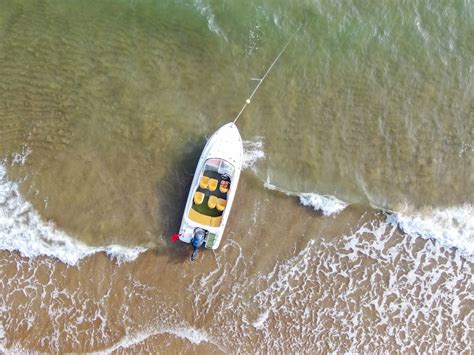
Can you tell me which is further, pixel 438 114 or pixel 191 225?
pixel 438 114

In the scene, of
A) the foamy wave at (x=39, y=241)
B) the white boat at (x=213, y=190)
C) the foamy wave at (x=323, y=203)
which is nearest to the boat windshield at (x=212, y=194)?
the white boat at (x=213, y=190)

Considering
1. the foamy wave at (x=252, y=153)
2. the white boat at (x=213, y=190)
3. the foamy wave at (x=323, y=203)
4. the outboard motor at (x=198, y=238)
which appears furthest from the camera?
the foamy wave at (x=252, y=153)

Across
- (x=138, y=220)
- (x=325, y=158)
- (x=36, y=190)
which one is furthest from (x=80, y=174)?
(x=325, y=158)

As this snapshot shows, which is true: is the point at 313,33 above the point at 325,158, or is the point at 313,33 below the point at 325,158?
above

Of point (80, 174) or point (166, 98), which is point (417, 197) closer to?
point (166, 98)

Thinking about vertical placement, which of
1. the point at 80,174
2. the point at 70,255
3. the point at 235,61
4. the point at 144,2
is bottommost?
the point at 70,255

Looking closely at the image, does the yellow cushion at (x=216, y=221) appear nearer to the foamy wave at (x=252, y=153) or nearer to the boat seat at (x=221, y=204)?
the boat seat at (x=221, y=204)

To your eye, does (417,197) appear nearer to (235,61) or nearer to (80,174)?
(235,61)
